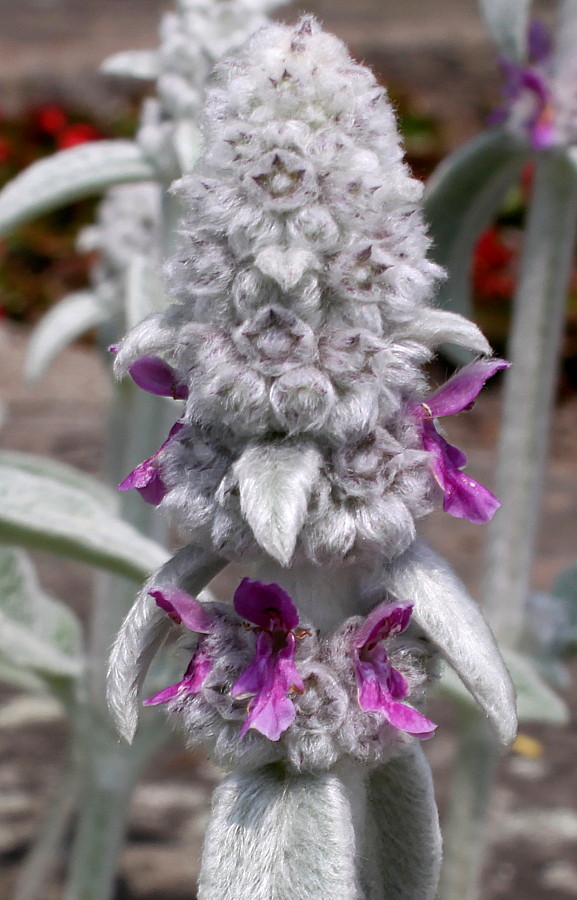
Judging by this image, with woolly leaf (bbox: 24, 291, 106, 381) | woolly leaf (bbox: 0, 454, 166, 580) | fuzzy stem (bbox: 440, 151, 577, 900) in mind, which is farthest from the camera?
woolly leaf (bbox: 24, 291, 106, 381)

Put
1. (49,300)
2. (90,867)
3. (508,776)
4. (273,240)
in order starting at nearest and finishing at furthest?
1. (273,240)
2. (90,867)
3. (508,776)
4. (49,300)

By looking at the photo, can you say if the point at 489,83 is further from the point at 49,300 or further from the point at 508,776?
the point at 508,776

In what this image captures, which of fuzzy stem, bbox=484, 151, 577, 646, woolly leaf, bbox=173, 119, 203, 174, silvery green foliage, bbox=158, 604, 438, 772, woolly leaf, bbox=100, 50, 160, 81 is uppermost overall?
woolly leaf, bbox=100, 50, 160, 81

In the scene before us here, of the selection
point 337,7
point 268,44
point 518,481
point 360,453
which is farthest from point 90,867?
point 337,7

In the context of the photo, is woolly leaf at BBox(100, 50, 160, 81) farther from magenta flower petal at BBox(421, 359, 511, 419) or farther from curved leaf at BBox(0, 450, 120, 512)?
magenta flower petal at BBox(421, 359, 511, 419)

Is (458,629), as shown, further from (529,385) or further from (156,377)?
(529,385)

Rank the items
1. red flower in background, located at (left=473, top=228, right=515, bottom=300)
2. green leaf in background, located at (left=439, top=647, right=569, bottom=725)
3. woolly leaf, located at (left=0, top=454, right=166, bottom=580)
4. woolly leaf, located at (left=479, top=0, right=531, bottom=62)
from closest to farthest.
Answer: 1. woolly leaf, located at (left=0, top=454, right=166, bottom=580)
2. green leaf in background, located at (left=439, top=647, right=569, bottom=725)
3. woolly leaf, located at (left=479, top=0, right=531, bottom=62)
4. red flower in background, located at (left=473, top=228, right=515, bottom=300)

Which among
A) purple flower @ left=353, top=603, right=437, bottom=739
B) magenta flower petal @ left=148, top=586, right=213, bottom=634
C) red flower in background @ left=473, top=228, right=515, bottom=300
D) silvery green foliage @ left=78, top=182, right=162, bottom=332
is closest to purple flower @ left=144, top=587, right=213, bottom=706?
magenta flower petal @ left=148, top=586, right=213, bottom=634

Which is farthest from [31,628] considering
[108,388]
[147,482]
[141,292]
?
[108,388]
